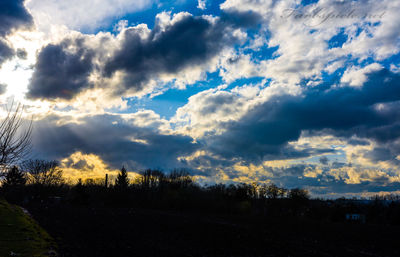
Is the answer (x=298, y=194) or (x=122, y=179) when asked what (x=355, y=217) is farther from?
(x=122, y=179)

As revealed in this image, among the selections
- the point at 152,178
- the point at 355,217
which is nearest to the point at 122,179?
the point at 152,178

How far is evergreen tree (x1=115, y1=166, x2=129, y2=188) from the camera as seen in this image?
297 feet

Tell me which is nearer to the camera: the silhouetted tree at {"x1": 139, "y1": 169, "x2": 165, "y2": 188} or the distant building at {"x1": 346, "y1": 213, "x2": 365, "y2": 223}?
the distant building at {"x1": 346, "y1": 213, "x2": 365, "y2": 223}

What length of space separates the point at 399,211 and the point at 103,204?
8007cm

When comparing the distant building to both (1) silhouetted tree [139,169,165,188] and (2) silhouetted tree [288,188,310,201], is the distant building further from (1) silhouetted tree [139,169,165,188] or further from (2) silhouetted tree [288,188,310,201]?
(1) silhouetted tree [139,169,165,188]

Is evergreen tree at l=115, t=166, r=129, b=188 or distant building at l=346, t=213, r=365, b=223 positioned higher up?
evergreen tree at l=115, t=166, r=129, b=188

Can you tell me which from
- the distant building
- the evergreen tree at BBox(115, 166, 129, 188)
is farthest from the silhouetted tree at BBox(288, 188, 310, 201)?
the evergreen tree at BBox(115, 166, 129, 188)

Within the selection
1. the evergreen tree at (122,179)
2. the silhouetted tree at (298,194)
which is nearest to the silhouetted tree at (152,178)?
the evergreen tree at (122,179)

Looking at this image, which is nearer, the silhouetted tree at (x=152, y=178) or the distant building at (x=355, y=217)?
the distant building at (x=355, y=217)

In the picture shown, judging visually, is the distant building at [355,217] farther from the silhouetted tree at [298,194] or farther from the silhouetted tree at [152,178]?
the silhouetted tree at [152,178]

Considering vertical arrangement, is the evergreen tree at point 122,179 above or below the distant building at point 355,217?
above

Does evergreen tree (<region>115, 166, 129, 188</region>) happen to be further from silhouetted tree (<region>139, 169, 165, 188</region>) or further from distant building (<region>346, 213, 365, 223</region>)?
distant building (<region>346, 213, 365, 223</region>)

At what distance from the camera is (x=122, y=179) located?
92375mm

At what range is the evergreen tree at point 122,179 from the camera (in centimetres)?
9062
